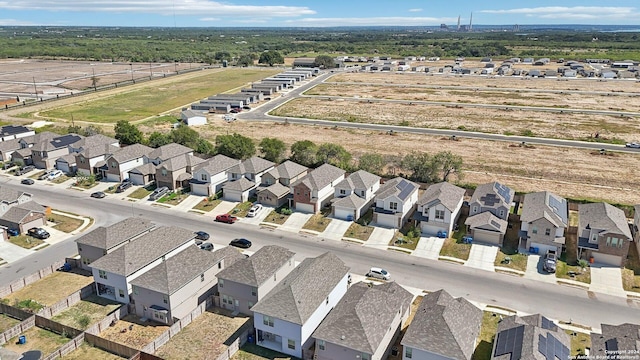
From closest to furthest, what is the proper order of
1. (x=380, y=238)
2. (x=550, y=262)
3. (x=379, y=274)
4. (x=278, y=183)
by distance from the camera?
(x=379, y=274)
(x=550, y=262)
(x=380, y=238)
(x=278, y=183)

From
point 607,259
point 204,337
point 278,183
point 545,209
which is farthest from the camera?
point 278,183

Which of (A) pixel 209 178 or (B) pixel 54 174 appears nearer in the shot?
(A) pixel 209 178

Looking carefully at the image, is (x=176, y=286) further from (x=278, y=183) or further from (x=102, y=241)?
(x=278, y=183)

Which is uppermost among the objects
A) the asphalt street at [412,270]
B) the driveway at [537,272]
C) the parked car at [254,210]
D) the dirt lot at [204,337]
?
the parked car at [254,210]

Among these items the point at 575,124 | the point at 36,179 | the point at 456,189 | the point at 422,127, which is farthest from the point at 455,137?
the point at 36,179

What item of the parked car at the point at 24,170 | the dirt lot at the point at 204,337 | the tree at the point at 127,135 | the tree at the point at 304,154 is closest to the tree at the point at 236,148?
the tree at the point at 304,154

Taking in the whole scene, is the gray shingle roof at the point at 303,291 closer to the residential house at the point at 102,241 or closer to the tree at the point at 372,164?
the residential house at the point at 102,241

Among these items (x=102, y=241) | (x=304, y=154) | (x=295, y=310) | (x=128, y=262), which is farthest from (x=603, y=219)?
(x=102, y=241)
